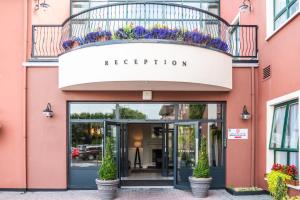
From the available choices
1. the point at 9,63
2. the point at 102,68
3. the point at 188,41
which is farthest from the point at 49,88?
the point at 188,41

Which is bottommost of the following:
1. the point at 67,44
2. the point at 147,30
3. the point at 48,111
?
the point at 48,111

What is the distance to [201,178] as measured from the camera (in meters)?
10.6

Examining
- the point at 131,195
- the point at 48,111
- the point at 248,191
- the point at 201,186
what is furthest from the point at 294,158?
the point at 48,111

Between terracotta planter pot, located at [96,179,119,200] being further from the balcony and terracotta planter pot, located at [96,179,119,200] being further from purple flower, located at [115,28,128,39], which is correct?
purple flower, located at [115,28,128,39]

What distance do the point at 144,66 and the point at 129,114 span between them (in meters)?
2.35

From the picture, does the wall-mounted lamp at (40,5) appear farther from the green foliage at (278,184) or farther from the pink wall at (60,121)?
the green foliage at (278,184)

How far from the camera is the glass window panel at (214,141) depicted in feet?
38.8

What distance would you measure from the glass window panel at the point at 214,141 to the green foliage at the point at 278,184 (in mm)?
2963

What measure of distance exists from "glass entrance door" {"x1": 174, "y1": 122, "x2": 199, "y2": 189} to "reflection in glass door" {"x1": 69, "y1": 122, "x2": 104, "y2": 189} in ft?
7.39

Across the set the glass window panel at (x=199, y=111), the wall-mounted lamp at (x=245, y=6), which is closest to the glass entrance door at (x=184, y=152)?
the glass window panel at (x=199, y=111)

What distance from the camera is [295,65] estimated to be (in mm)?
8812

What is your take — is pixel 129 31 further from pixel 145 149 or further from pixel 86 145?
pixel 145 149

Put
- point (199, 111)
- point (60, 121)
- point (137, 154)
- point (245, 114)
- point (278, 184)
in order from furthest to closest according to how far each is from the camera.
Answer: point (137, 154) → point (199, 111) → point (60, 121) → point (245, 114) → point (278, 184)

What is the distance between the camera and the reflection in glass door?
1163 centimetres
